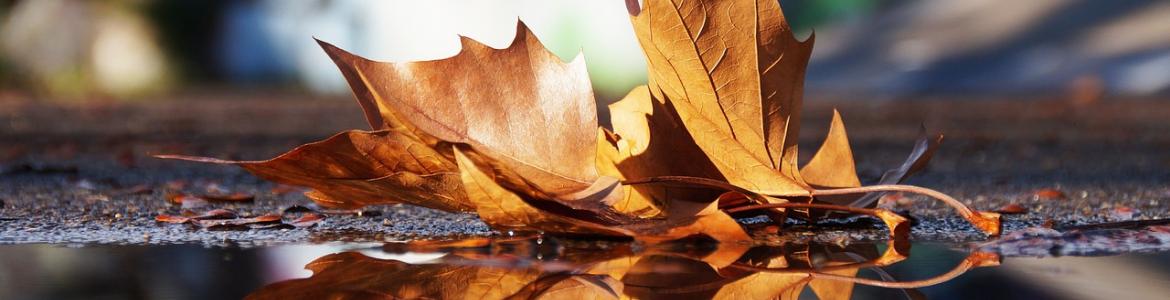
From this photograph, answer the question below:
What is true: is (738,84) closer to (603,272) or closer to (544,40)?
(603,272)

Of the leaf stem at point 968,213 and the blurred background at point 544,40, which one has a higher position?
the blurred background at point 544,40

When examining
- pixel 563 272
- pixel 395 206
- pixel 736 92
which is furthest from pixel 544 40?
pixel 563 272

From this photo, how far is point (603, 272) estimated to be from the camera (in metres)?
0.92

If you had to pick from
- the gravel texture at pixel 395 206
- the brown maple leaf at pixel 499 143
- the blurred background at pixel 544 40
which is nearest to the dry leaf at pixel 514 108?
the brown maple leaf at pixel 499 143

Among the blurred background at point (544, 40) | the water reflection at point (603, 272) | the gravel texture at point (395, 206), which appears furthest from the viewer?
the blurred background at point (544, 40)

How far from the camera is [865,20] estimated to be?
276 inches

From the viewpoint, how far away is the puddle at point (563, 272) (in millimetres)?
842

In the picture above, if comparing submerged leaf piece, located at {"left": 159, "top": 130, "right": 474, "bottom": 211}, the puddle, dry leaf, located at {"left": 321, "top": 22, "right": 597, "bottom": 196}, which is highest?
dry leaf, located at {"left": 321, "top": 22, "right": 597, "bottom": 196}

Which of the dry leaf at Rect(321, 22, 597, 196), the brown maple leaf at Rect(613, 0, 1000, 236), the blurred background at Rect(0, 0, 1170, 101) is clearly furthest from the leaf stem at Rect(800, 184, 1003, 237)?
the blurred background at Rect(0, 0, 1170, 101)

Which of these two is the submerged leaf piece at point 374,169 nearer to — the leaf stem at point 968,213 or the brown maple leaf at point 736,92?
the brown maple leaf at point 736,92

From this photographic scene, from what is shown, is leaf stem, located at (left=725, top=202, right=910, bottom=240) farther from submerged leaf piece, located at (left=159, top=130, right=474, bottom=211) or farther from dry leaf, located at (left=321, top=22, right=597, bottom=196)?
submerged leaf piece, located at (left=159, top=130, right=474, bottom=211)

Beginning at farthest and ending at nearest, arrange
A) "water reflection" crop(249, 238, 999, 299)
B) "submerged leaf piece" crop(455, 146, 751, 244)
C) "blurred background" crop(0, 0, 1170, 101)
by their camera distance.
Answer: "blurred background" crop(0, 0, 1170, 101) < "submerged leaf piece" crop(455, 146, 751, 244) < "water reflection" crop(249, 238, 999, 299)

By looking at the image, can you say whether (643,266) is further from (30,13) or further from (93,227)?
(30,13)

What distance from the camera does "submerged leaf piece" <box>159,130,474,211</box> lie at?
3.57 feet
